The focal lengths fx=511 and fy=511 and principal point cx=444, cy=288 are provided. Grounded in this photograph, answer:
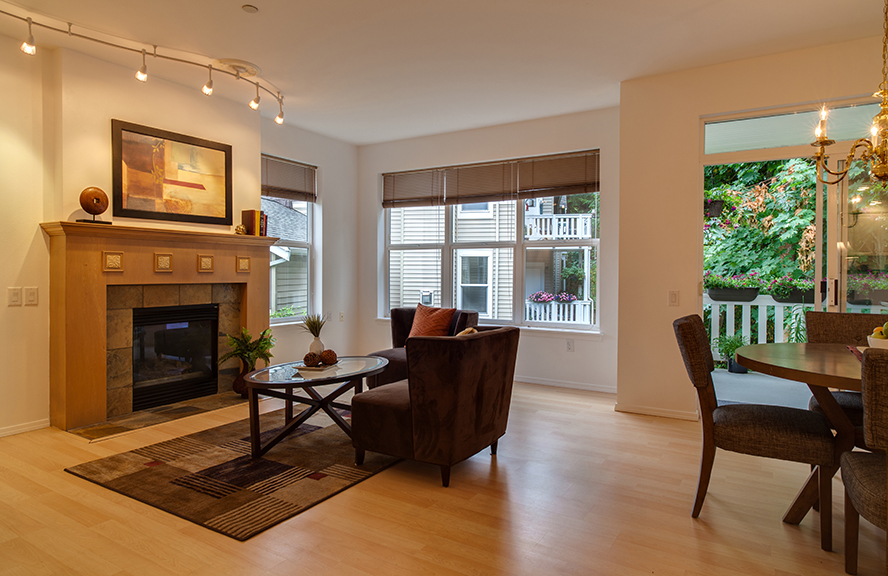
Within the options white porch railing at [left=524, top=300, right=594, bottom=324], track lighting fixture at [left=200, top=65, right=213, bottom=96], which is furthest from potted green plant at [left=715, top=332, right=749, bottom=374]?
track lighting fixture at [left=200, top=65, right=213, bottom=96]

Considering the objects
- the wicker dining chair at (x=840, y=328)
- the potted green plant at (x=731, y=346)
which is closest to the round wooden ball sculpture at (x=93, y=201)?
the wicker dining chair at (x=840, y=328)

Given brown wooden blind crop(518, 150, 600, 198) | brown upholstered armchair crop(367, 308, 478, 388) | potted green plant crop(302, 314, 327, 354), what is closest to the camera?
brown upholstered armchair crop(367, 308, 478, 388)

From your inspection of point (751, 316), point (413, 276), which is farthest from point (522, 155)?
point (751, 316)

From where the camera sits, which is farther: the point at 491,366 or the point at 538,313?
the point at 538,313

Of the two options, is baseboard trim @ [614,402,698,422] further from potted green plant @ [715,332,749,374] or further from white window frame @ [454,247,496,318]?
white window frame @ [454,247,496,318]

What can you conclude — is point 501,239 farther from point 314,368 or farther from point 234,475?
point 234,475

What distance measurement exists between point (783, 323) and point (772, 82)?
8.50 ft

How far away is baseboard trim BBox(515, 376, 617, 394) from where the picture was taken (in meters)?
5.09

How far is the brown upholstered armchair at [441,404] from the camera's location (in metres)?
2.71

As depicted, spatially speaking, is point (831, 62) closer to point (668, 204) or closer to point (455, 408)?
point (668, 204)

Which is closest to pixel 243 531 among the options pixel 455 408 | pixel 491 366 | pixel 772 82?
pixel 455 408

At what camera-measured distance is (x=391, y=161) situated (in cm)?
645

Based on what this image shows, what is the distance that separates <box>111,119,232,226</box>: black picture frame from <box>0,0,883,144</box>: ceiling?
0.52 m

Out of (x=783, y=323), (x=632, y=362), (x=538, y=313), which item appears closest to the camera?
(x=632, y=362)
